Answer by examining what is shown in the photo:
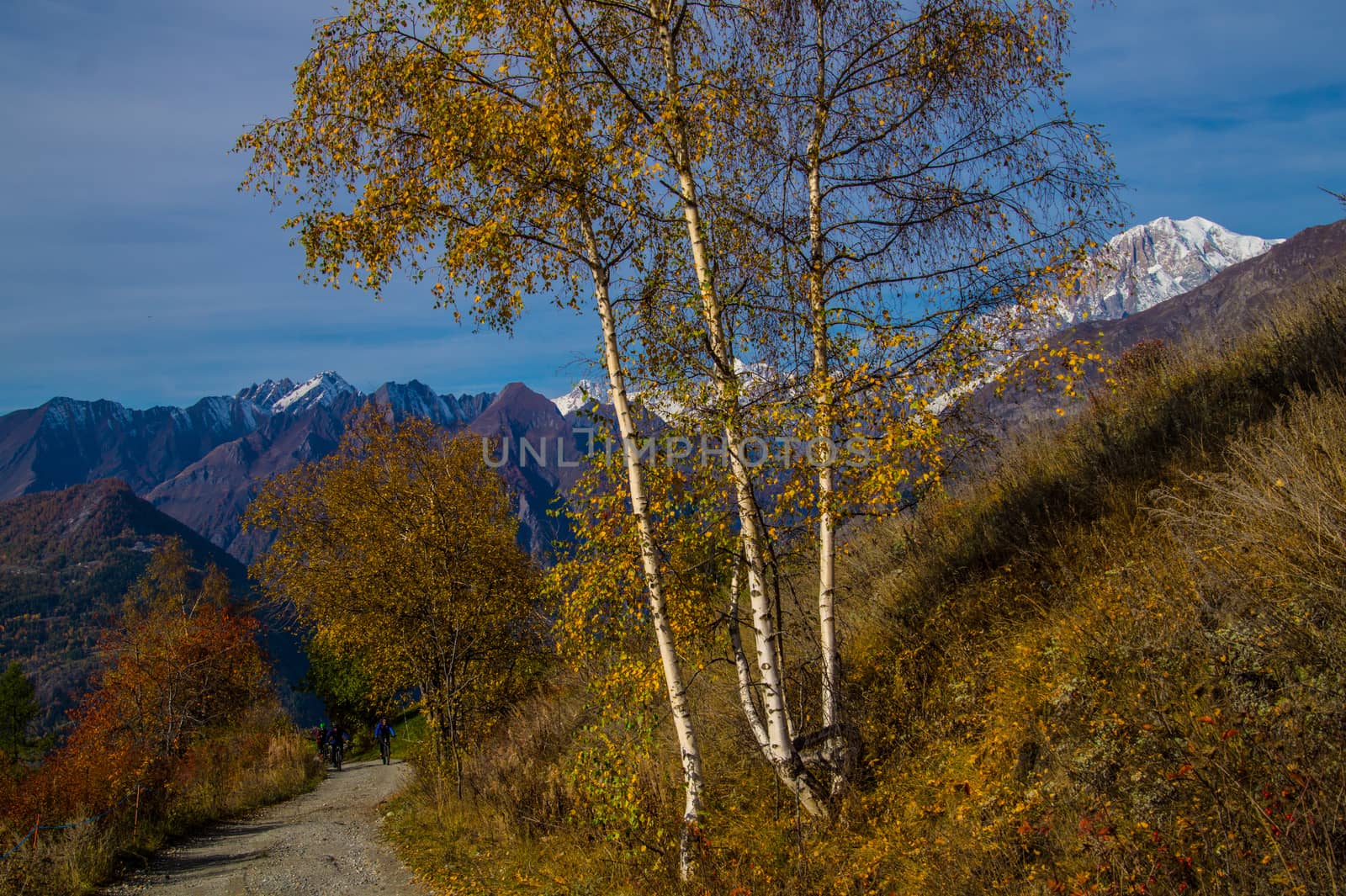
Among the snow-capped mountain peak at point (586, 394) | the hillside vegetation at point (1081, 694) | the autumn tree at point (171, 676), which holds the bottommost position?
the autumn tree at point (171, 676)

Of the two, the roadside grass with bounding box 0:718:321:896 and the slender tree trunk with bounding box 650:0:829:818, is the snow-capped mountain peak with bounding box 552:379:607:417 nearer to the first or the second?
the slender tree trunk with bounding box 650:0:829:818

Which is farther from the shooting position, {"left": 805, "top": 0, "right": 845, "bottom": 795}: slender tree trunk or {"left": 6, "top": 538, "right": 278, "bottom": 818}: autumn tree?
{"left": 6, "top": 538, "right": 278, "bottom": 818}: autumn tree

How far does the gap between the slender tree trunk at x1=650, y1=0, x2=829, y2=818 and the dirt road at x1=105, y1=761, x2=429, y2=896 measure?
19.2 feet

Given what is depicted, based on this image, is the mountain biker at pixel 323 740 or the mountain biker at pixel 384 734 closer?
→ the mountain biker at pixel 384 734

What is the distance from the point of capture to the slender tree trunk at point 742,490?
6.70 metres

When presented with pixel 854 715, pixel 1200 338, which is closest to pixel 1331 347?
pixel 1200 338

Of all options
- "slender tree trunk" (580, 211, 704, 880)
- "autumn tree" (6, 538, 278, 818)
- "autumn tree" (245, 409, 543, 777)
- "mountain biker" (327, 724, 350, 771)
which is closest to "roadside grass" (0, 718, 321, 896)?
"autumn tree" (6, 538, 278, 818)

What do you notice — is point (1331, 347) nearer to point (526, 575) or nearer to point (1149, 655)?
point (1149, 655)

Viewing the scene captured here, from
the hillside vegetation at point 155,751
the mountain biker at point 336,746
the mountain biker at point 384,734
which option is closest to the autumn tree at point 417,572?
the hillside vegetation at point 155,751

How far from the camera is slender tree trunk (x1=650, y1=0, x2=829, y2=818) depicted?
6695mm

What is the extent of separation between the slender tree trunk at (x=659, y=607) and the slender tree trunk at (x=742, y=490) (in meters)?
0.78

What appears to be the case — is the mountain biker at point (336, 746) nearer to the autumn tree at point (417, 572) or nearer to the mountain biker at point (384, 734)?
the mountain biker at point (384, 734)

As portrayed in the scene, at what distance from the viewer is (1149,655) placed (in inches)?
197

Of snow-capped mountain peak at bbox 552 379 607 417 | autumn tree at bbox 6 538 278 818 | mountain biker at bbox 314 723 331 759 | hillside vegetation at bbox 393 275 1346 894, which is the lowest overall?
mountain biker at bbox 314 723 331 759
